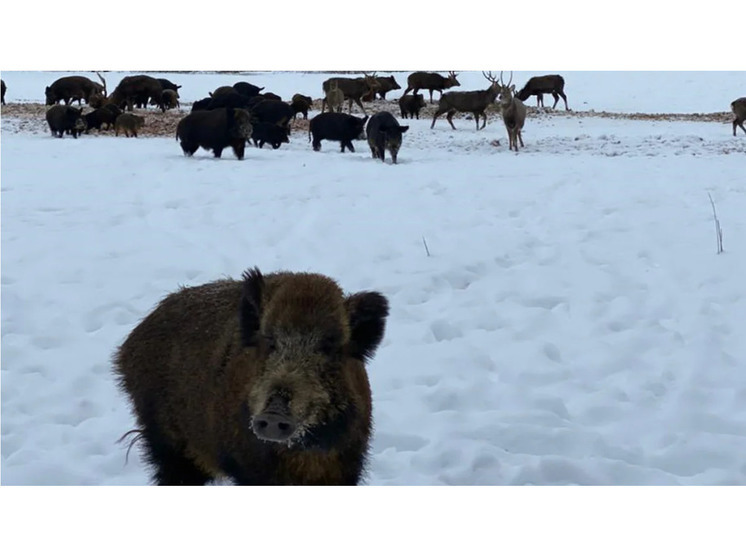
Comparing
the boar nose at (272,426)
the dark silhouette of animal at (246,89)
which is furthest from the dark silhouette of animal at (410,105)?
the boar nose at (272,426)

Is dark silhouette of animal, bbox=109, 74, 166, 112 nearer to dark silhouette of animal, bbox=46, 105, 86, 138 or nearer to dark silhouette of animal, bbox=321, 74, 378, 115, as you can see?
A: dark silhouette of animal, bbox=321, 74, 378, 115

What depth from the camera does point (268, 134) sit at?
66.8 feet

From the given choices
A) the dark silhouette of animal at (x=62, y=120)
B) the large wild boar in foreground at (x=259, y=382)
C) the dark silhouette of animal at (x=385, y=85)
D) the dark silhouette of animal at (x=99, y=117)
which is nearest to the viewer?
the large wild boar in foreground at (x=259, y=382)

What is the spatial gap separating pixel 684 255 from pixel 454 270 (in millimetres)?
2463

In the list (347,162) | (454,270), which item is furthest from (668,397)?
(347,162)

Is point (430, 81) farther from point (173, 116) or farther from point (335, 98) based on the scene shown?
point (173, 116)

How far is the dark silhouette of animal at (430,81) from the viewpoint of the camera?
34.2 m

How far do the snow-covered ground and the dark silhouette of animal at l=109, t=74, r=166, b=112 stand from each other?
1385 centimetres

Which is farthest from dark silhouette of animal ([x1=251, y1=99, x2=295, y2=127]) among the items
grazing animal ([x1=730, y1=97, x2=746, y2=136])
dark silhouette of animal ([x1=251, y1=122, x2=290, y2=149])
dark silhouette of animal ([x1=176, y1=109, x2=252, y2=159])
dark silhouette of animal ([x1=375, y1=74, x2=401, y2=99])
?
dark silhouette of animal ([x1=375, y1=74, x2=401, y2=99])

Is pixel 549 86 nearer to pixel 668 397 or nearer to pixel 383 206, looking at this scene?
pixel 383 206

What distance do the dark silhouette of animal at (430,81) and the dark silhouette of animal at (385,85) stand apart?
4.17ft

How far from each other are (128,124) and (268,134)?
4.08 meters

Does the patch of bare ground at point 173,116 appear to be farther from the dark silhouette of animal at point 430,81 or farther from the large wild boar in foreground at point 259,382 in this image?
the large wild boar in foreground at point 259,382

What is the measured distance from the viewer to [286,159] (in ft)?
55.2
